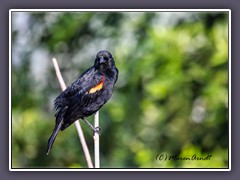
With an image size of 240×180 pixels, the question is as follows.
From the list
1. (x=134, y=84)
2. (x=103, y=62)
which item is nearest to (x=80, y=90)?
(x=103, y=62)

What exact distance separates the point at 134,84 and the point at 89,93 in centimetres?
174

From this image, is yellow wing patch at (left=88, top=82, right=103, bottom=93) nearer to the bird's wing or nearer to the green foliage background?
the bird's wing

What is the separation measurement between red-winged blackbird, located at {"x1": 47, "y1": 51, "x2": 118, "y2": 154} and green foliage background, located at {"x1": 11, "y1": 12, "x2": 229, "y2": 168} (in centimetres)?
70

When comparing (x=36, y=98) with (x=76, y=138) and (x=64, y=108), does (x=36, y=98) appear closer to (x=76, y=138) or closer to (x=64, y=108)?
(x=76, y=138)

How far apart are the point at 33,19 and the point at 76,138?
125 cm

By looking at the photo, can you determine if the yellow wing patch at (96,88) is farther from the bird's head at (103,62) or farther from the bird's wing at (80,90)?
the bird's head at (103,62)

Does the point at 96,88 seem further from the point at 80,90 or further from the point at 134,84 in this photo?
the point at 134,84

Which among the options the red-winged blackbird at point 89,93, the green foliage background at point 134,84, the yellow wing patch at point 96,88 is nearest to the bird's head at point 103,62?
the red-winged blackbird at point 89,93

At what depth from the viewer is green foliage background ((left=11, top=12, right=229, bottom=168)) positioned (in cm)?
693

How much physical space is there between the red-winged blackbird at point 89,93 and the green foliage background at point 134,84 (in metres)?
0.70

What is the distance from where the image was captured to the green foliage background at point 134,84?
273 inches

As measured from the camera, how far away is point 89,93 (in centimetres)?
601

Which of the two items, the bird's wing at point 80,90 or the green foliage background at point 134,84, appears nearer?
the bird's wing at point 80,90

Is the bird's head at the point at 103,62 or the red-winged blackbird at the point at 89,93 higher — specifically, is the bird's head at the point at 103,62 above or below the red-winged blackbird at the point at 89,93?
above
